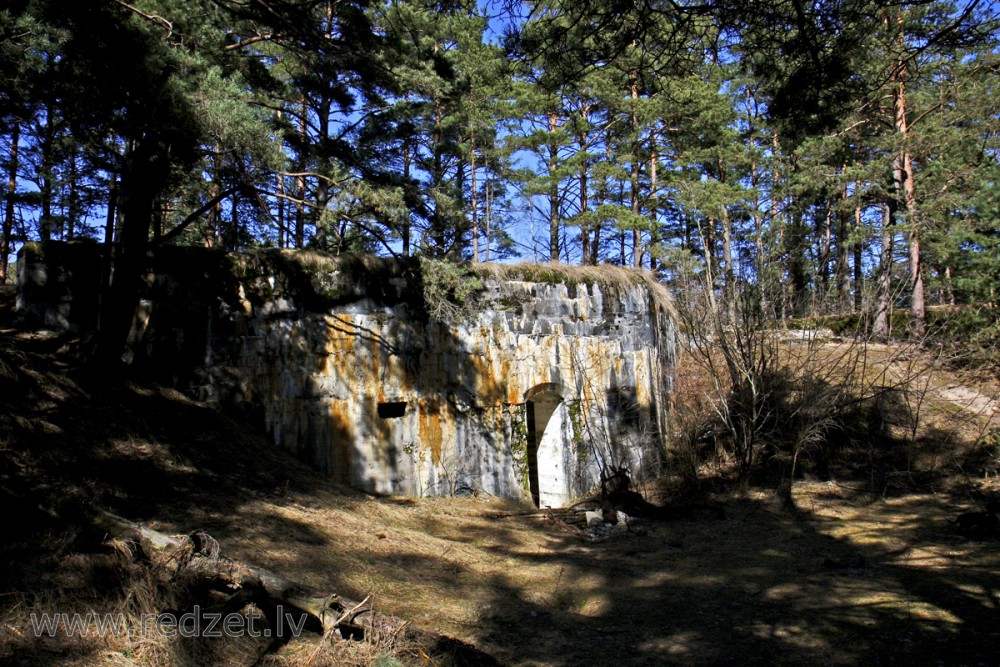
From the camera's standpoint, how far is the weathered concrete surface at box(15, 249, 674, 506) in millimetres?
8500

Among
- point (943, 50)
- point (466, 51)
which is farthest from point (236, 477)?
point (466, 51)

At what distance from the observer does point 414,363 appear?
952cm

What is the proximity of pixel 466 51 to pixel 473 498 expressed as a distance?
1289cm

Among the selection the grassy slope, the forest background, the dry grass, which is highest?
the forest background

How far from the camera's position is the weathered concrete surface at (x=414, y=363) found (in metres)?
8.50

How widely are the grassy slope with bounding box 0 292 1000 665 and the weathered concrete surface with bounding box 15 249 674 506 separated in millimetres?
693

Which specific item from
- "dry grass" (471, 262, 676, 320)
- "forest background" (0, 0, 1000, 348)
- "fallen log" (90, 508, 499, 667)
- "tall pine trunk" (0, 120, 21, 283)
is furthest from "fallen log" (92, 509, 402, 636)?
"tall pine trunk" (0, 120, 21, 283)

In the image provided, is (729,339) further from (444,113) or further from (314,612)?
(444,113)

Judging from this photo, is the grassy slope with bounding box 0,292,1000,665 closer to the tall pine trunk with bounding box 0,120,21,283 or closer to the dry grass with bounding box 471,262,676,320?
the dry grass with bounding box 471,262,676,320

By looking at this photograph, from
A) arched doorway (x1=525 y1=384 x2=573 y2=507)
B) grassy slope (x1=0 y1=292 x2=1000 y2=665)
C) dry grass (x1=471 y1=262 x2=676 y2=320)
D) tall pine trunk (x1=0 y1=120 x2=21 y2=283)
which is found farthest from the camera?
tall pine trunk (x1=0 y1=120 x2=21 y2=283)

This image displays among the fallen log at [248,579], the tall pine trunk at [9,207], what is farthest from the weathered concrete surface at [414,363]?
the tall pine trunk at [9,207]

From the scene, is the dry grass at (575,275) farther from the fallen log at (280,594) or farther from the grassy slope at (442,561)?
the fallen log at (280,594)

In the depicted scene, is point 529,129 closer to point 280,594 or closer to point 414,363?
point 414,363

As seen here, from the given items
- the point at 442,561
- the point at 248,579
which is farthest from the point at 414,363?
the point at 248,579
